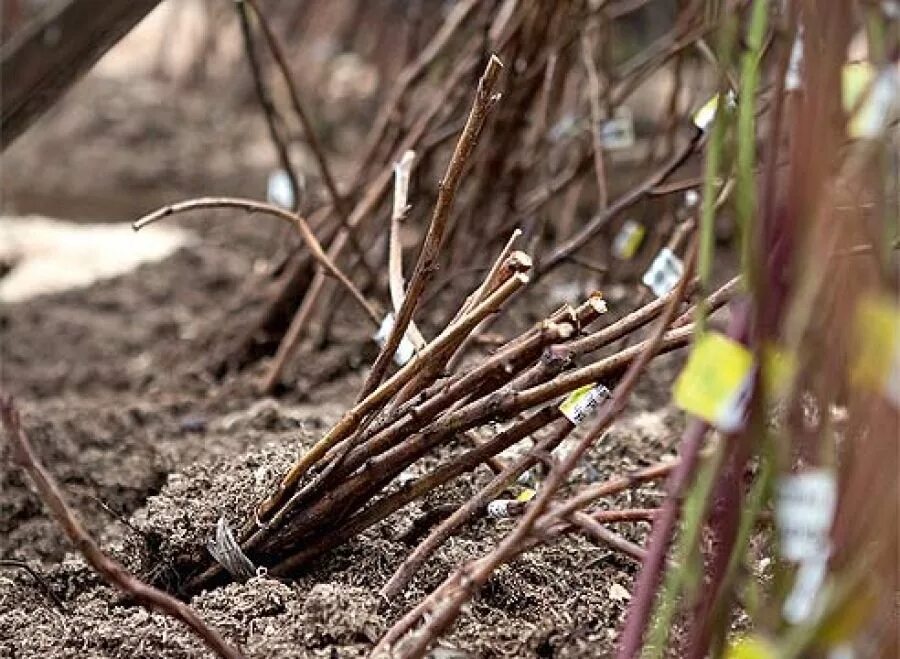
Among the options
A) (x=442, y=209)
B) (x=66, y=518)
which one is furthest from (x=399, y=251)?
(x=66, y=518)

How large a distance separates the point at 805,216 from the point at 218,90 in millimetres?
5783

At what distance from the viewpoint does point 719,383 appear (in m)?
0.83

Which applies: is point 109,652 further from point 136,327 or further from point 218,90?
point 218,90

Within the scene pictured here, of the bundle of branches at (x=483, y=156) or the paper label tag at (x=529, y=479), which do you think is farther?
the bundle of branches at (x=483, y=156)

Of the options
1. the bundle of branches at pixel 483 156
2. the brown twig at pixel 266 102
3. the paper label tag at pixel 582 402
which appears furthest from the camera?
the bundle of branches at pixel 483 156

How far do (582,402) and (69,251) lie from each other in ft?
9.83

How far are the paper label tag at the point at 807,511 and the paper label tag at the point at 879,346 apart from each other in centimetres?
9

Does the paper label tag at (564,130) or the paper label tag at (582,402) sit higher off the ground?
the paper label tag at (582,402)

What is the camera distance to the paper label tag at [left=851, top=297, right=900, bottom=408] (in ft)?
2.28

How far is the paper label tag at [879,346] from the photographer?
0.69 m

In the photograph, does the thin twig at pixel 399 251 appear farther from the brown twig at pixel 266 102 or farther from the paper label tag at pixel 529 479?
the brown twig at pixel 266 102

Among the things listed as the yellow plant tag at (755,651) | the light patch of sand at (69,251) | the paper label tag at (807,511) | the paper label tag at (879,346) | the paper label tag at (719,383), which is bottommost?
the light patch of sand at (69,251)

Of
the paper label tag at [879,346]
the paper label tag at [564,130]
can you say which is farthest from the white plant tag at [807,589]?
the paper label tag at [564,130]

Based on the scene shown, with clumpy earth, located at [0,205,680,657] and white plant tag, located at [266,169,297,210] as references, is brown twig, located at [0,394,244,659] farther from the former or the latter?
white plant tag, located at [266,169,297,210]
